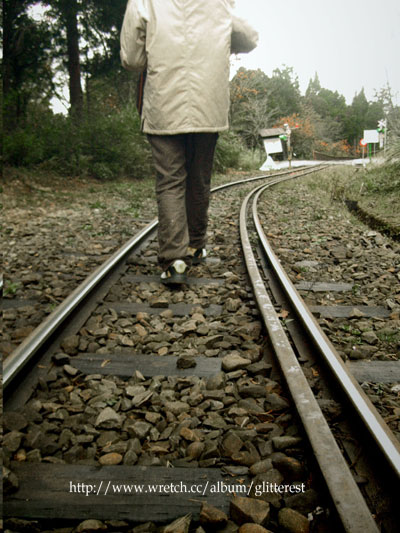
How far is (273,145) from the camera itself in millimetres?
36469

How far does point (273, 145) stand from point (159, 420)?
122 feet

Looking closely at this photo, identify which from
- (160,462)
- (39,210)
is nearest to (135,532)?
(160,462)

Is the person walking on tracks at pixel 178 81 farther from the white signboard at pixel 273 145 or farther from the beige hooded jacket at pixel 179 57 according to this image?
the white signboard at pixel 273 145

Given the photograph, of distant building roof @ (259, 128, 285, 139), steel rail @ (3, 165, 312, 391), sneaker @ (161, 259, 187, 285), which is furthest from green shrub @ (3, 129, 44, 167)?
distant building roof @ (259, 128, 285, 139)

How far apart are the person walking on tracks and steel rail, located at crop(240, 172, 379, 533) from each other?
1176 millimetres

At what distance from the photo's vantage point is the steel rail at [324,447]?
3.47 feet

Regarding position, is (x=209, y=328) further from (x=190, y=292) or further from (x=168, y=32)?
(x=168, y=32)

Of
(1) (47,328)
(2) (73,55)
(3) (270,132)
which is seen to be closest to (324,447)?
(1) (47,328)

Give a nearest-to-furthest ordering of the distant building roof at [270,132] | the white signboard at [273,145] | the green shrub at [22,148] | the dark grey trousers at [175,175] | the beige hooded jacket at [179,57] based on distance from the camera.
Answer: the beige hooded jacket at [179,57]
the dark grey trousers at [175,175]
the green shrub at [22,148]
the distant building roof at [270,132]
the white signboard at [273,145]

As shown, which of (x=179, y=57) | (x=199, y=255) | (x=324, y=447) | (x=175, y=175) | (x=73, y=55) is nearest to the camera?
(x=324, y=447)

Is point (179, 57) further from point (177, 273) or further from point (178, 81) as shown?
point (177, 273)

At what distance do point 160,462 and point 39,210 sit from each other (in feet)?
19.0

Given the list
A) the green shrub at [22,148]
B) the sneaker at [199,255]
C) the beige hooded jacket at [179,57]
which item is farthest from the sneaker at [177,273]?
the green shrub at [22,148]

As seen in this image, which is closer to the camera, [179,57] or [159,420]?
[159,420]
